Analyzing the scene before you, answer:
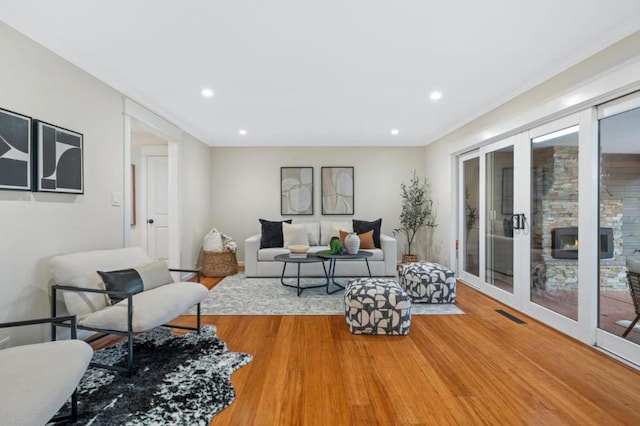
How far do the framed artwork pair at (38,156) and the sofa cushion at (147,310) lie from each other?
1.04 m

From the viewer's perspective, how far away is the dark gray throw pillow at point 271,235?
17.3ft

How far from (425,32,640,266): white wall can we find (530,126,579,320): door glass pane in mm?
261

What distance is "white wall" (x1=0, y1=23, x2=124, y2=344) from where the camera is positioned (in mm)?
2094

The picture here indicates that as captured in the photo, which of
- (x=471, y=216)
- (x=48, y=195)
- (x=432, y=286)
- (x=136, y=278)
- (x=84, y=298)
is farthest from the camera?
(x=471, y=216)

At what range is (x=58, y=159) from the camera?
2.43 metres

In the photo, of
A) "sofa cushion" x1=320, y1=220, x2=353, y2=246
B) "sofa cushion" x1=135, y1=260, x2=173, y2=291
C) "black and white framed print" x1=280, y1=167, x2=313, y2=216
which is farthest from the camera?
"black and white framed print" x1=280, y1=167, x2=313, y2=216

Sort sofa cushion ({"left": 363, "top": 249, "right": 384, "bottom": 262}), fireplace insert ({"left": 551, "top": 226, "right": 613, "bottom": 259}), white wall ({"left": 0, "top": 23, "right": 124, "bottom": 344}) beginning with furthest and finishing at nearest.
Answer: sofa cushion ({"left": 363, "top": 249, "right": 384, "bottom": 262}) → fireplace insert ({"left": 551, "top": 226, "right": 613, "bottom": 259}) → white wall ({"left": 0, "top": 23, "right": 124, "bottom": 344})

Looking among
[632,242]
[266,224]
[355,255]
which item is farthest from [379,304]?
[266,224]

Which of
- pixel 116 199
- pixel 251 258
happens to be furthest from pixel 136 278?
pixel 251 258

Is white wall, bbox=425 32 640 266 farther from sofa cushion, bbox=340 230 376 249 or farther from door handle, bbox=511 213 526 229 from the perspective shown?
sofa cushion, bbox=340 230 376 249

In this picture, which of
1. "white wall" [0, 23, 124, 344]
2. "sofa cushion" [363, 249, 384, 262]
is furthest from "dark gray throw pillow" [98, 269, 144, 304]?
"sofa cushion" [363, 249, 384, 262]

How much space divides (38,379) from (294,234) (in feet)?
13.6

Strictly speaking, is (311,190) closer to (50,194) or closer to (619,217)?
(50,194)

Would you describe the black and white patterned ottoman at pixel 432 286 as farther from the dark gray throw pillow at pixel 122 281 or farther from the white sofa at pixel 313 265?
the dark gray throw pillow at pixel 122 281
